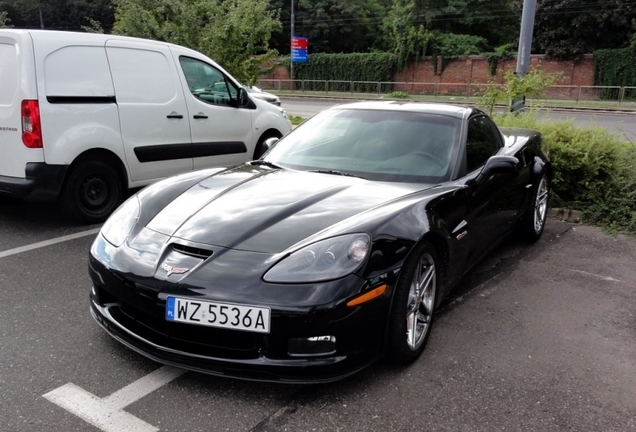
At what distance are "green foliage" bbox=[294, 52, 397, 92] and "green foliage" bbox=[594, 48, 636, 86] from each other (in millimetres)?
14377

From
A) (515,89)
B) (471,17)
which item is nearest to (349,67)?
(471,17)

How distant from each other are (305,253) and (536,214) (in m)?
3.42

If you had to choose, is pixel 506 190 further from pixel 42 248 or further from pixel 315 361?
pixel 42 248

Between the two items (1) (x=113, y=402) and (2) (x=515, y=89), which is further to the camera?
(2) (x=515, y=89)

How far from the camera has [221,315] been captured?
2.59 m

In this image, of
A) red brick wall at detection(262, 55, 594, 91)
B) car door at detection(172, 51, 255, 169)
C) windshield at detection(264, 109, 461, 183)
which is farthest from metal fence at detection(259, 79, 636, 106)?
windshield at detection(264, 109, 461, 183)

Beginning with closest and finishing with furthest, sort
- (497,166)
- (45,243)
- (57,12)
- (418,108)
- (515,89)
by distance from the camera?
(497,166) < (418,108) < (45,243) < (515,89) < (57,12)

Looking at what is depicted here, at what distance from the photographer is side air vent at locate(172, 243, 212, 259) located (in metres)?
2.82

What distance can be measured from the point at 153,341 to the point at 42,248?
2734 mm

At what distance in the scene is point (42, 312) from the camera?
12.0 feet

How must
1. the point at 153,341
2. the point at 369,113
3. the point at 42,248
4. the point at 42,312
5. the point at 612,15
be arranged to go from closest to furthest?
the point at 153,341, the point at 42,312, the point at 369,113, the point at 42,248, the point at 612,15

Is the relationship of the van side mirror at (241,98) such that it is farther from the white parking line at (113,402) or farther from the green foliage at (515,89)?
the white parking line at (113,402)

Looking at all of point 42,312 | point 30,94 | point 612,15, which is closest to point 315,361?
point 42,312

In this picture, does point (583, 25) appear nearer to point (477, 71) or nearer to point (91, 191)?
point (477, 71)
